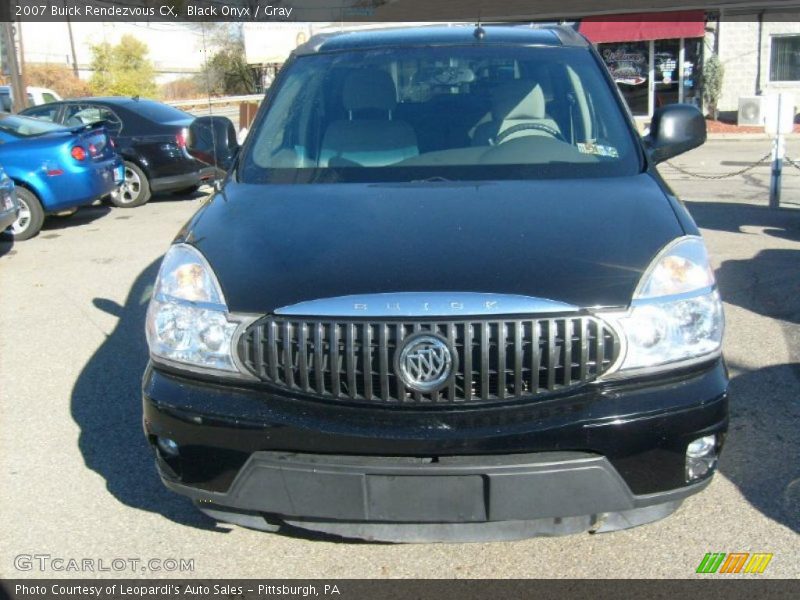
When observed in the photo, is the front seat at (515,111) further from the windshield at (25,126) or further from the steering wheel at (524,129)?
the windshield at (25,126)

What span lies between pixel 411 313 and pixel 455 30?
2485 millimetres

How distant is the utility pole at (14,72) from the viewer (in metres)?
18.4

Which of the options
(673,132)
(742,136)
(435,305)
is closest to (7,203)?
(673,132)

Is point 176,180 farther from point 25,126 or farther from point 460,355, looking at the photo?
point 460,355

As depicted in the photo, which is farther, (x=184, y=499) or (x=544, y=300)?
(x=184, y=499)

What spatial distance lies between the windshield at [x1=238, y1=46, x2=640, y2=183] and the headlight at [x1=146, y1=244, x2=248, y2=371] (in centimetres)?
85

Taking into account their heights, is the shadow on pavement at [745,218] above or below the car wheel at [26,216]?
below

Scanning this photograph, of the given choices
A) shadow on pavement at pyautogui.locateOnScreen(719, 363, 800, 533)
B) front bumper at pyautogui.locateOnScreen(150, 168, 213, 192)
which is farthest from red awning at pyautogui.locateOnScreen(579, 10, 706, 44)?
shadow on pavement at pyautogui.locateOnScreen(719, 363, 800, 533)

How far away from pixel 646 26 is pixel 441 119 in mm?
21663

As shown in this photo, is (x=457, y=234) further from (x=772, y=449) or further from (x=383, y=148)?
(x=772, y=449)

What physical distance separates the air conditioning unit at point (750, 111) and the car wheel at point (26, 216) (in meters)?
18.0

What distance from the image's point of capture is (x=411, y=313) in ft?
9.07

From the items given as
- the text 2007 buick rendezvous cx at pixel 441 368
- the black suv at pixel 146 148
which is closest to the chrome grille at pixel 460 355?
the text 2007 buick rendezvous cx at pixel 441 368
